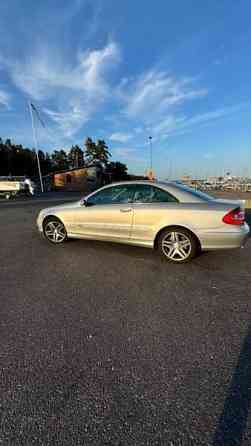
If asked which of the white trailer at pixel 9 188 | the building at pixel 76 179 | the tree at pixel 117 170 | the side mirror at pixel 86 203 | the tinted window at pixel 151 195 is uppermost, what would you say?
the tree at pixel 117 170

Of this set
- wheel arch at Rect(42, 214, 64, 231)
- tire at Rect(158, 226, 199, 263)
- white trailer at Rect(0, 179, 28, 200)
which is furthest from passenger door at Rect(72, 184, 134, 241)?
white trailer at Rect(0, 179, 28, 200)

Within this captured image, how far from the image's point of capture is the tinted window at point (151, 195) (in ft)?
13.7

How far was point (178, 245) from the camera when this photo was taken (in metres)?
4.07

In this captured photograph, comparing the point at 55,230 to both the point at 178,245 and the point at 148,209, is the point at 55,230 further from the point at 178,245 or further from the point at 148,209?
the point at 178,245

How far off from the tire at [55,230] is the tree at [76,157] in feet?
223

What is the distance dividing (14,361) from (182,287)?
7.37 ft

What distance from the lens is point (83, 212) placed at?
4750 millimetres

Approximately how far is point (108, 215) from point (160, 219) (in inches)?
42.6

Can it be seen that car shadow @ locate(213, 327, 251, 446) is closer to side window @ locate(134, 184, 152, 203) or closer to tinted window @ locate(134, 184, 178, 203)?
tinted window @ locate(134, 184, 178, 203)

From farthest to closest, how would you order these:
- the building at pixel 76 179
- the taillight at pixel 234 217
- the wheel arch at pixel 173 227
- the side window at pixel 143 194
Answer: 1. the building at pixel 76 179
2. the side window at pixel 143 194
3. the wheel arch at pixel 173 227
4. the taillight at pixel 234 217

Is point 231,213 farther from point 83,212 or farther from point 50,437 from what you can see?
point 50,437

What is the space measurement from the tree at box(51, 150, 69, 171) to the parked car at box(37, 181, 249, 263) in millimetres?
78557

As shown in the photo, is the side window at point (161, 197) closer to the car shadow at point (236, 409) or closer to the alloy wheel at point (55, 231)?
the alloy wheel at point (55, 231)

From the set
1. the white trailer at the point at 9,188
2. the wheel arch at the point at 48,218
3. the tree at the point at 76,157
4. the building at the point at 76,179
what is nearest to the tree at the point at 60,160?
the tree at the point at 76,157
